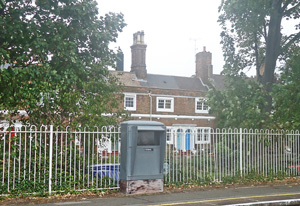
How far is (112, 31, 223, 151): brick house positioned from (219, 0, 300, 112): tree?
565 inches

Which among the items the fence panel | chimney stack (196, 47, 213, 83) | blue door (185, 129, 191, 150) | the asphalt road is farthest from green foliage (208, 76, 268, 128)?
chimney stack (196, 47, 213, 83)

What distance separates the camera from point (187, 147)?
39.5 feet

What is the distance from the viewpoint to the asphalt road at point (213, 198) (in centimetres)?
953

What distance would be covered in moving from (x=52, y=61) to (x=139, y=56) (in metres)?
28.4

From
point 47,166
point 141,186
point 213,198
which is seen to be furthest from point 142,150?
point 47,166

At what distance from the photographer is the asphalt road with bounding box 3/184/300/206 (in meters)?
9.53

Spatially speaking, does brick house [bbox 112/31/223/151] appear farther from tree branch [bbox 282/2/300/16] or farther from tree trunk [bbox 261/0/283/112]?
tree trunk [bbox 261/0/283/112]

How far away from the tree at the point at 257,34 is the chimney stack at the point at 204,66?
82.8ft

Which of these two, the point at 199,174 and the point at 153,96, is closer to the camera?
the point at 199,174

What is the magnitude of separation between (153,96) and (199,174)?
2452 centimetres

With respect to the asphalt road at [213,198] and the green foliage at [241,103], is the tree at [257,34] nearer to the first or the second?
the green foliage at [241,103]

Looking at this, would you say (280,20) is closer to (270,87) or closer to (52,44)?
(270,87)

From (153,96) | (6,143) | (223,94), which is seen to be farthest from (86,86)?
(153,96)

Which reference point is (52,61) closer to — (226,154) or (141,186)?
(141,186)
